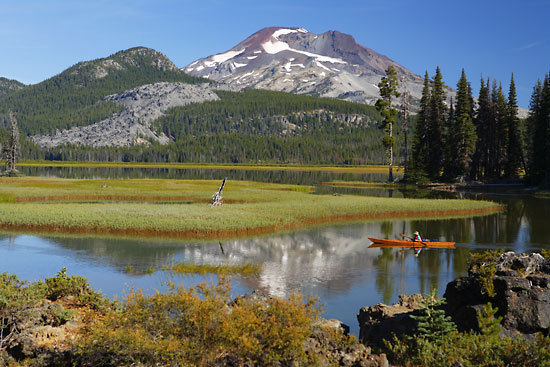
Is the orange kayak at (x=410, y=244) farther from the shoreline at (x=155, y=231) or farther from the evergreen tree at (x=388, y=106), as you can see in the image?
the evergreen tree at (x=388, y=106)

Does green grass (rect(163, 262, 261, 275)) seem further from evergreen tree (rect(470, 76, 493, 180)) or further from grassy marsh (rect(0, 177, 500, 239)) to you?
evergreen tree (rect(470, 76, 493, 180))

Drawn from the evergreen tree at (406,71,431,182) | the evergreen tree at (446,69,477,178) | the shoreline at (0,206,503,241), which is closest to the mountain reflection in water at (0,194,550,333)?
the shoreline at (0,206,503,241)

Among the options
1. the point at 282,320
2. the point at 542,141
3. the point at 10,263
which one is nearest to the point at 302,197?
the point at 10,263

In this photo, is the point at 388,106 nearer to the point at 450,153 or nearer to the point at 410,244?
the point at 450,153

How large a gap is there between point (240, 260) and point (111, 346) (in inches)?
855

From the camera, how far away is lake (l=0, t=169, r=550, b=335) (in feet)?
90.4

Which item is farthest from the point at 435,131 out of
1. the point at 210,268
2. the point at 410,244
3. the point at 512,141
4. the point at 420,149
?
the point at 210,268

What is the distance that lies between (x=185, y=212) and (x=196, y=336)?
39.6 m

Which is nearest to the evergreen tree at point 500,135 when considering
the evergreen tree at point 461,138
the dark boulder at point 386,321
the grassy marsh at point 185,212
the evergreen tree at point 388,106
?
the evergreen tree at point 461,138

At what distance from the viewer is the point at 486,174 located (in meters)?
122

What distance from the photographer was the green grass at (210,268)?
102 feet

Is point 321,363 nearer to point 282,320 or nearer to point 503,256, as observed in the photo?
point 282,320

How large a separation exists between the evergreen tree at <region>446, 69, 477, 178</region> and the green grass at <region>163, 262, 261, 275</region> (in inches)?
3434

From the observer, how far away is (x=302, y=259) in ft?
116
